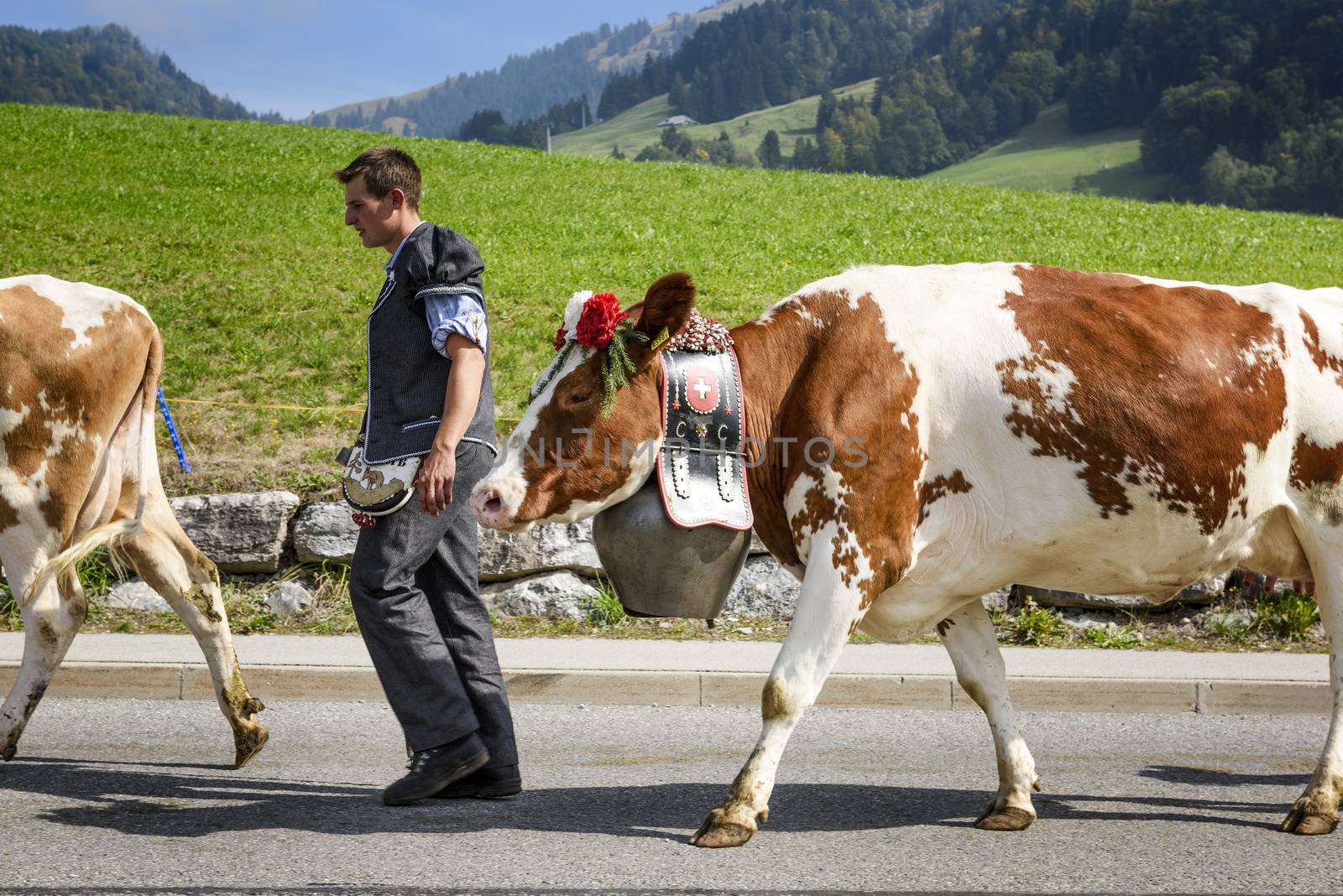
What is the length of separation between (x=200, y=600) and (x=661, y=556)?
6.80 feet

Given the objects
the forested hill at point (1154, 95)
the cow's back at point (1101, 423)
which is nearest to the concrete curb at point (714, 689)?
the cow's back at point (1101, 423)

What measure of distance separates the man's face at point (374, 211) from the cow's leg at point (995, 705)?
232 cm

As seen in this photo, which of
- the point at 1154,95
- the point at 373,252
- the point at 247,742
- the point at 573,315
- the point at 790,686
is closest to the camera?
the point at 790,686

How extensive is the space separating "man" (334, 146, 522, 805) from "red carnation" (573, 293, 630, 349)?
1.26ft

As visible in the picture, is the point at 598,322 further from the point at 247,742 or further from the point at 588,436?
the point at 247,742

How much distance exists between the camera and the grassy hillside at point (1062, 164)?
339 feet

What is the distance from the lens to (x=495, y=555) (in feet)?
26.6

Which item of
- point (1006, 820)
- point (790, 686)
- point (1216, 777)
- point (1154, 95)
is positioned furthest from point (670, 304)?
point (1154, 95)

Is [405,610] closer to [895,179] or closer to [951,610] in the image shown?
[951,610]

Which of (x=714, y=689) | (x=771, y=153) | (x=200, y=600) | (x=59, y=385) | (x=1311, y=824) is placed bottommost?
(x=714, y=689)

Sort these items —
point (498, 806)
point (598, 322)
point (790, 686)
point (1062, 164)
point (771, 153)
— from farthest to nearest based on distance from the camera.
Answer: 1. point (771, 153)
2. point (1062, 164)
3. point (498, 806)
4. point (598, 322)
5. point (790, 686)

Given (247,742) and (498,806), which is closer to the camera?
(498,806)

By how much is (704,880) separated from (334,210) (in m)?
16.3

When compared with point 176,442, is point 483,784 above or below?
below
